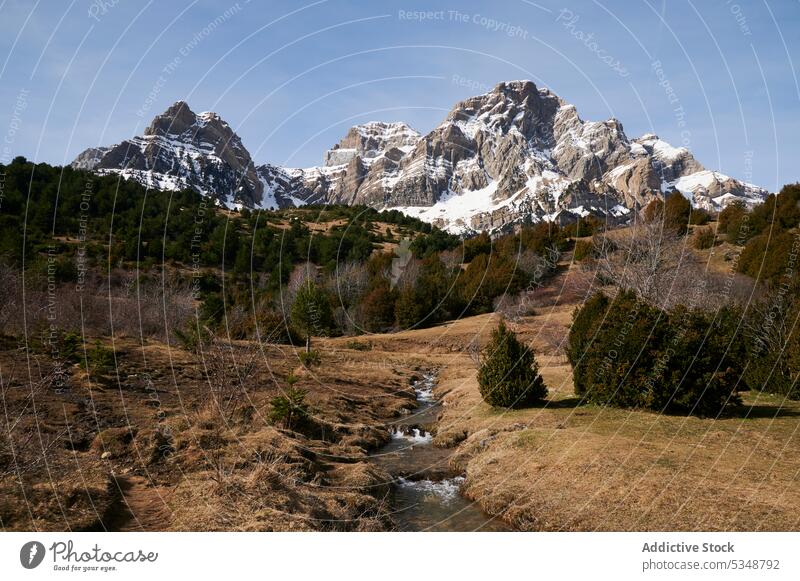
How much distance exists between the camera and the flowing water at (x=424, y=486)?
409 inches

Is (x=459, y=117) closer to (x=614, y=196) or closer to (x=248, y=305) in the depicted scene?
(x=614, y=196)

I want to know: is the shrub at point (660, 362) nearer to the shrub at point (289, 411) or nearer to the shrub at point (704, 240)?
the shrub at point (289, 411)

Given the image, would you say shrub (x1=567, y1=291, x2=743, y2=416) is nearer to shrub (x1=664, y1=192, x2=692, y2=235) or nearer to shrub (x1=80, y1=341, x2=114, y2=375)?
shrub (x1=80, y1=341, x2=114, y2=375)

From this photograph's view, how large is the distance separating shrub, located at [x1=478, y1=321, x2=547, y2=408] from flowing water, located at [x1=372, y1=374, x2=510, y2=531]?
10.2ft

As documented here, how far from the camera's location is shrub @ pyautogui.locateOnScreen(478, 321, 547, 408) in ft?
60.2

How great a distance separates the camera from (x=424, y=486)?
1286 cm

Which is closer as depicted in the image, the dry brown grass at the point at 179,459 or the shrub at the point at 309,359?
the dry brown grass at the point at 179,459

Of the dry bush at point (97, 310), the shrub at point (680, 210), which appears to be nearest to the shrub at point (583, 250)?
the shrub at point (680, 210)

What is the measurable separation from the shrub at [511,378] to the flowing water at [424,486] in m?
3.10

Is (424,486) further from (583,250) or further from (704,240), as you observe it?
(704,240)

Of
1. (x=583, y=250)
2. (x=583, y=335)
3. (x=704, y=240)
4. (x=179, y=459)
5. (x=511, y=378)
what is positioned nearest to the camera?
(x=179, y=459)

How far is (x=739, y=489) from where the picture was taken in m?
9.34

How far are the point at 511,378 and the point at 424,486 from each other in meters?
6.94

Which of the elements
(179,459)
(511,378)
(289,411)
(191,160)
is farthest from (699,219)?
(191,160)
